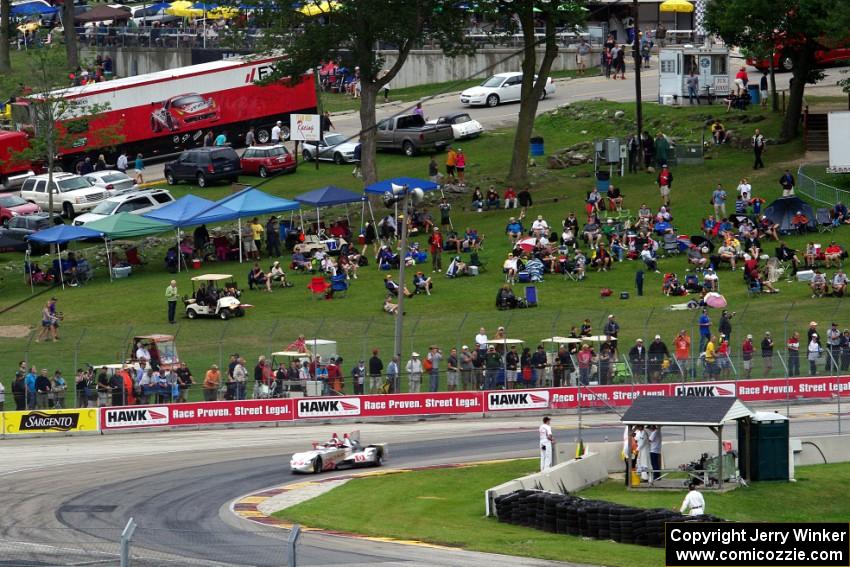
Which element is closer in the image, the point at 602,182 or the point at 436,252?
the point at 436,252

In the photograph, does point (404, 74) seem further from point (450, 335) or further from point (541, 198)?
point (450, 335)

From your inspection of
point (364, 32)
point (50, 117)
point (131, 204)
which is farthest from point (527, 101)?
point (50, 117)

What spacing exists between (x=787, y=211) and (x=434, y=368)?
17.0m

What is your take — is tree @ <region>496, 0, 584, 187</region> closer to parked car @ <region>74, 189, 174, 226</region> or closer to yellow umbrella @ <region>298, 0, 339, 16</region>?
yellow umbrella @ <region>298, 0, 339, 16</region>

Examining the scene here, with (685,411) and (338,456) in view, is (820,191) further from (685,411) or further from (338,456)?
(338,456)

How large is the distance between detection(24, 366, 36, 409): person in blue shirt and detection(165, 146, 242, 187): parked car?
2658 cm

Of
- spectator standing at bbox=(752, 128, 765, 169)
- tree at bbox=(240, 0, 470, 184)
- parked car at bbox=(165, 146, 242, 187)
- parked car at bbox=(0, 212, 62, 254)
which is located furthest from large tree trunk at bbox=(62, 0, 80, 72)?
spectator standing at bbox=(752, 128, 765, 169)

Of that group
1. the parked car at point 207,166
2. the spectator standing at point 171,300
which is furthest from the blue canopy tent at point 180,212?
the parked car at point 207,166

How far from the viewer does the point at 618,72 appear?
8419 centimetres

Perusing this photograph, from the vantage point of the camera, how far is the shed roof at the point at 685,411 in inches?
1323

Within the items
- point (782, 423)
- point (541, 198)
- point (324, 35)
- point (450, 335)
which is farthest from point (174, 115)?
point (782, 423)

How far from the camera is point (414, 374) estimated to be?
43812 millimetres

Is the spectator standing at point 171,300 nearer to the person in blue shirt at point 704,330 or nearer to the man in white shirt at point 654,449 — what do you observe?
the person in blue shirt at point 704,330

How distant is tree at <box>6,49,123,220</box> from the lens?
2608 inches
